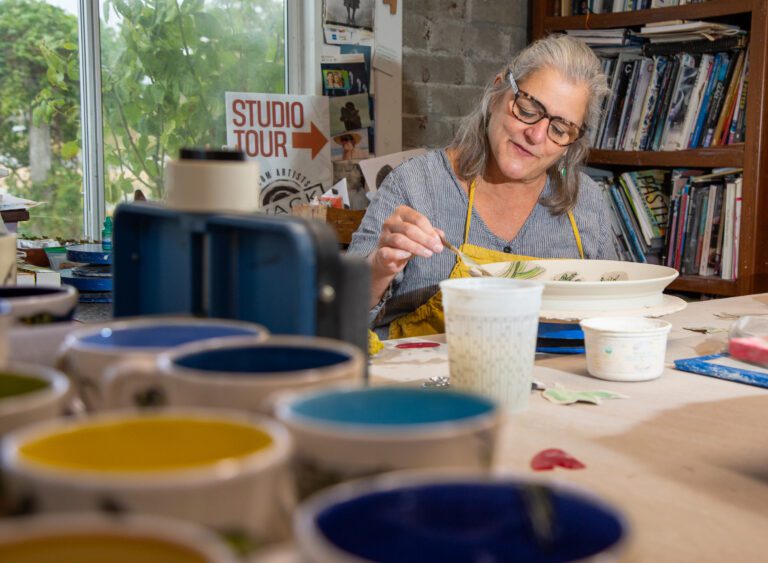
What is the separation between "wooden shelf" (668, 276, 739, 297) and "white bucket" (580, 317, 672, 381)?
1748 mm

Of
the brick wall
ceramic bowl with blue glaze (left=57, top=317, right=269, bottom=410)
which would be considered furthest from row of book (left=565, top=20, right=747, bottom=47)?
ceramic bowl with blue glaze (left=57, top=317, right=269, bottom=410)

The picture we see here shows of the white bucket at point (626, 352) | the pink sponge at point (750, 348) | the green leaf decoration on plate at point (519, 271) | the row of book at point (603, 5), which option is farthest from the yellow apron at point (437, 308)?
the row of book at point (603, 5)

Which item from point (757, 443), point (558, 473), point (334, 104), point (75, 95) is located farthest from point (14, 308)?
point (334, 104)

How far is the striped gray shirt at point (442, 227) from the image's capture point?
2047 mm

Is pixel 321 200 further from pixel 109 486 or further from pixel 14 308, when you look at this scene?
pixel 109 486

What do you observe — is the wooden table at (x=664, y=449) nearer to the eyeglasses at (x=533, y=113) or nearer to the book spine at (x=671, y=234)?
the eyeglasses at (x=533, y=113)

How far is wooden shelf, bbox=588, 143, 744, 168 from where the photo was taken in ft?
9.27

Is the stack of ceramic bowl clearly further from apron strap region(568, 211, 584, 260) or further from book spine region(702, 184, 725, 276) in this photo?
book spine region(702, 184, 725, 276)

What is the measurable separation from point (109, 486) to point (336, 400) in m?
0.15

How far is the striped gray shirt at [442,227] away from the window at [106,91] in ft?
3.38

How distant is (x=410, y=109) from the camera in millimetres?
3191

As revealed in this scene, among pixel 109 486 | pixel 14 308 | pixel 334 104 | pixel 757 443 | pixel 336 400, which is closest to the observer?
pixel 109 486

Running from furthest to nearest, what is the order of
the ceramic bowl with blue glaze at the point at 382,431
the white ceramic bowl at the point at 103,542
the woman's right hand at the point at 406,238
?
the woman's right hand at the point at 406,238 < the ceramic bowl with blue glaze at the point at 382,431 < the white ceramic bowl at the point at 103,542

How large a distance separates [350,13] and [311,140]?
43 centimetres
